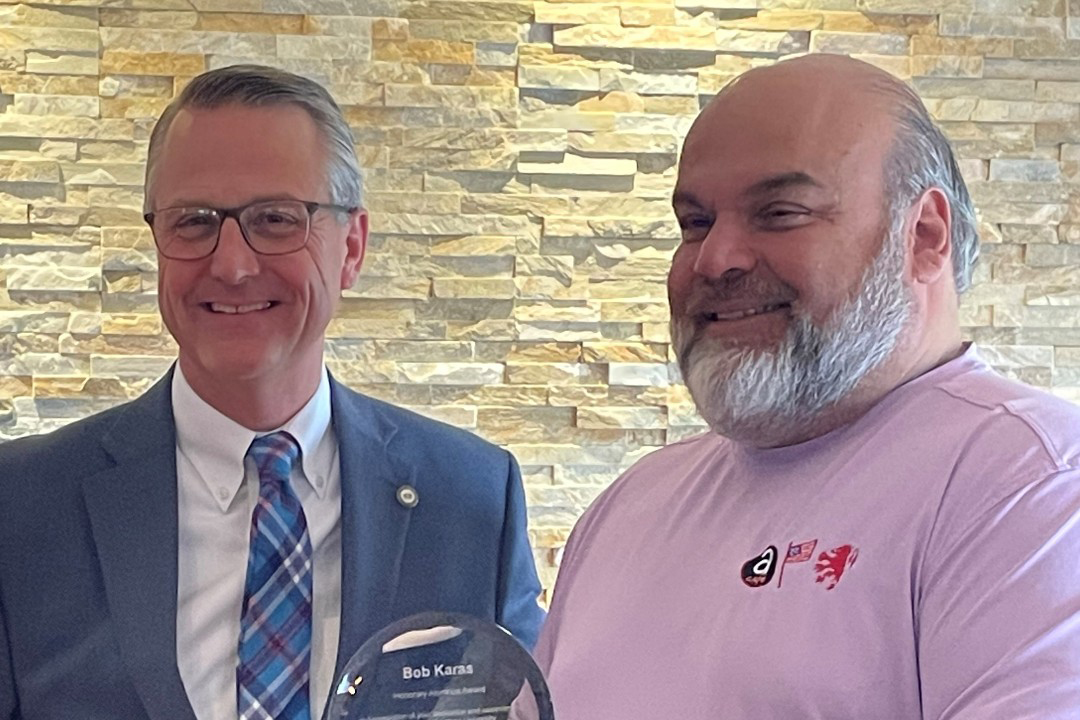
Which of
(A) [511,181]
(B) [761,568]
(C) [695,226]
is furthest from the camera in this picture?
(A) [511,181]

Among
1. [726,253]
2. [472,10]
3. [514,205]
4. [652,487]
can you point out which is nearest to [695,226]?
[726,253]

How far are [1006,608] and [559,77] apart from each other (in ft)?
4.50

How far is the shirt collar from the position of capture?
5.17 ft

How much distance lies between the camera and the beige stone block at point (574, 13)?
2.14m

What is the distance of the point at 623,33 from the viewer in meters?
2.15

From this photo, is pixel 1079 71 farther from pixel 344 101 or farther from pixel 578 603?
pixel 578 603

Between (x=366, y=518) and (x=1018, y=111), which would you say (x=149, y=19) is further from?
(x=1018, y=111)

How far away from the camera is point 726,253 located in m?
1.29

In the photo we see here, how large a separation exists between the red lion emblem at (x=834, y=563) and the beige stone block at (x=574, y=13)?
1253mm

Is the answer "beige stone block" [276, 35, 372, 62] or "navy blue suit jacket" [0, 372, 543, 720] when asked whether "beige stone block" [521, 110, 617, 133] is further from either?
"navy blue suit jacket" [0, 372, 543, 720]

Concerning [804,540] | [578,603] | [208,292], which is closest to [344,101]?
[208,292]

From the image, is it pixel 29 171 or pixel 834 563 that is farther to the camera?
pixel 29 171

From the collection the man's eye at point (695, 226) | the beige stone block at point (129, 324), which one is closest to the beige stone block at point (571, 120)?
the beige stone block at point (129, 324)

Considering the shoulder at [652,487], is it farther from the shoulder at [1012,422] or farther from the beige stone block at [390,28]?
the beige stone block at [390,28]
